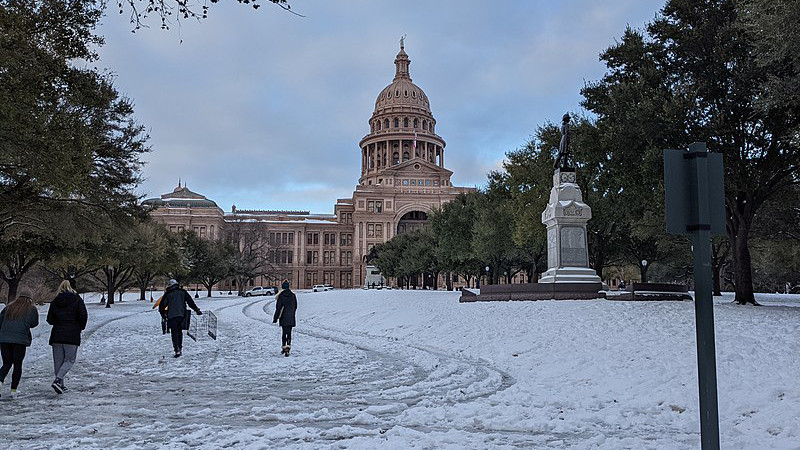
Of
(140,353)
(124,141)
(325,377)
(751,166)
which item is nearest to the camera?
(325,377)

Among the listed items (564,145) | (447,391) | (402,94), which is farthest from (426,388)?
(402,94)

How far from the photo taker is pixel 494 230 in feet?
146

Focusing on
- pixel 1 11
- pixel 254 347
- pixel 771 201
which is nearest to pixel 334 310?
pixel 254 347

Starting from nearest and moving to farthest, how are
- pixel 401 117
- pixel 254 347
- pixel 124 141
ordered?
pixel 254 347 → pixel 124 141 → pixel 401 117

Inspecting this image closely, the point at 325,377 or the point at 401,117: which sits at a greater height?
the point at 401,117

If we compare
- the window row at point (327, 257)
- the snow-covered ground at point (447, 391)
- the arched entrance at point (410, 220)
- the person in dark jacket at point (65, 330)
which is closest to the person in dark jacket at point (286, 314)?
the snow-covered ground at point (447, 391)

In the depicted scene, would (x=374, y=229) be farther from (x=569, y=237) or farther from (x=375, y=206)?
(x=569, y=237)

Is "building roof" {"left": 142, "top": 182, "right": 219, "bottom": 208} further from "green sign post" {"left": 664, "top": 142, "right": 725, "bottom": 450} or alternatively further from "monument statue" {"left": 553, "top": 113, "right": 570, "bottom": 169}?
"green sign post" {"left": 664, "top": 142, "right": 725, "bottom": 450}

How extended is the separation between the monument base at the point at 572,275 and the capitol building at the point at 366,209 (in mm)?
99789

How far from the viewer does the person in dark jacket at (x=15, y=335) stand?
977 cm

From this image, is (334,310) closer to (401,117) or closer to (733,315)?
(733,315)

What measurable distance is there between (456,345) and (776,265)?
36.4 m

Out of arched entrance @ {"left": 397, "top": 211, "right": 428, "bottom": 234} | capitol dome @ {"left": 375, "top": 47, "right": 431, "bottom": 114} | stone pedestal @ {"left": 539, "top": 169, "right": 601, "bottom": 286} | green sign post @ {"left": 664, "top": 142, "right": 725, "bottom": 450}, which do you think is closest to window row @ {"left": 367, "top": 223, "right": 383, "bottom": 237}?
arched entrance @ {"left": 397, "top": 211, "right": 428, "bottom": 234}

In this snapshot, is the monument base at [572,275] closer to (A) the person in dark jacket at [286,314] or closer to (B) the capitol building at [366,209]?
(A) the person in dark jacket at [286,314]
